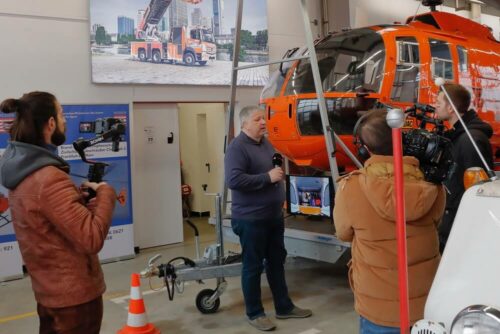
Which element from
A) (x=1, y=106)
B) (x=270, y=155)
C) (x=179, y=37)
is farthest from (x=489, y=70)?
(x=1, y=106)

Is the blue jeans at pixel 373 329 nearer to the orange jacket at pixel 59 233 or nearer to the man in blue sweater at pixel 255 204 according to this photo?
the orange jacket at pixel 59 233

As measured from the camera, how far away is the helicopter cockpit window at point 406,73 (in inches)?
217

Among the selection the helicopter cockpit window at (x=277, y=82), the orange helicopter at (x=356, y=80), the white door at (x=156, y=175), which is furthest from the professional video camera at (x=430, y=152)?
the white door at (x=156, y=175)

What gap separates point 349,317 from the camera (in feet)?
14.7

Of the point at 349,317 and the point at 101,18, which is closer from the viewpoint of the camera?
the point at 349,317

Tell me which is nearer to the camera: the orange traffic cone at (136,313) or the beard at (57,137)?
the beard at (57,137)

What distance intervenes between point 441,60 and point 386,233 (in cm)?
431

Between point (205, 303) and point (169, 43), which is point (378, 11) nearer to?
point (169, 43)

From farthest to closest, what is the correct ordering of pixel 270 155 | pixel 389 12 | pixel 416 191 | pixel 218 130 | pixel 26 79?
pixel 389 12 → pixel 218 130 → pixel 26 79 → pixel 270 155 → pixel 416 191

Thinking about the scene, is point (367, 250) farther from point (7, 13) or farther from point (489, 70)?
point (7, 13)

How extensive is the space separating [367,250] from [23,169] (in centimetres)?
139

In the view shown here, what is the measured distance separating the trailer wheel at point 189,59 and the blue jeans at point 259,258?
4.56 metres

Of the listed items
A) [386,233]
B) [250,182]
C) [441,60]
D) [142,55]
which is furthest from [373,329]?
[142,55]

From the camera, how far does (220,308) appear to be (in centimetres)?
480
